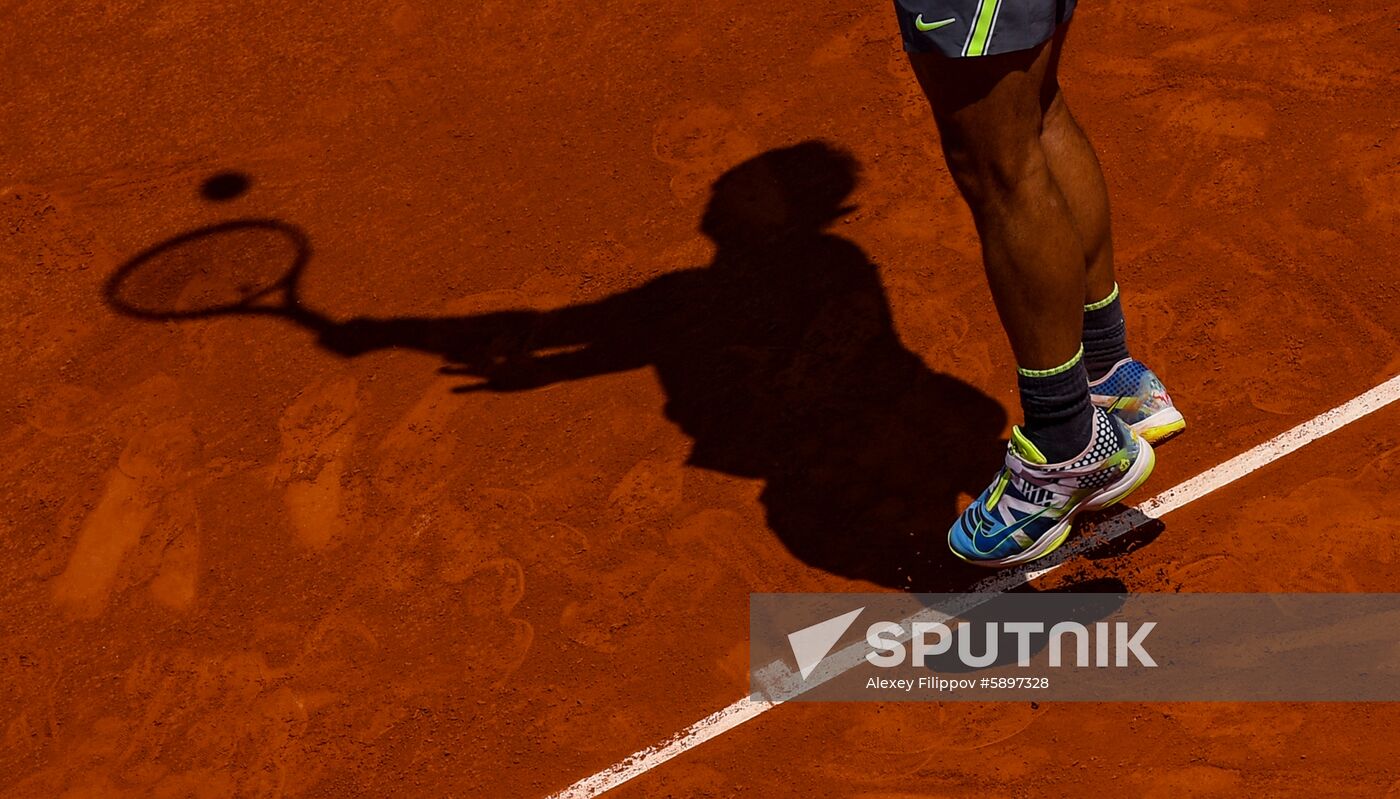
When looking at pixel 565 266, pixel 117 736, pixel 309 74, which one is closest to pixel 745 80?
pixel 565 266

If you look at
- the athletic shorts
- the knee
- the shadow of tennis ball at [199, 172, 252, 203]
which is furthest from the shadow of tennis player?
the athletic shorts

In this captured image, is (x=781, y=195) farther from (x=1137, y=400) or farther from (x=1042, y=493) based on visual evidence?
(x=1042, y=493)

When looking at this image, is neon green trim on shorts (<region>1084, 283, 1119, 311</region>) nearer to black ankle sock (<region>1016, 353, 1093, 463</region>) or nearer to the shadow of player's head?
black ankle sock (<region>1016, 353, 1093, 463</region>)

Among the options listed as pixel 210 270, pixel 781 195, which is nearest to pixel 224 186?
pixel 210 270

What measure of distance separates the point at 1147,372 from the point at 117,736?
12.7ft

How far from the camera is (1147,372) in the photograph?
4.86 metres

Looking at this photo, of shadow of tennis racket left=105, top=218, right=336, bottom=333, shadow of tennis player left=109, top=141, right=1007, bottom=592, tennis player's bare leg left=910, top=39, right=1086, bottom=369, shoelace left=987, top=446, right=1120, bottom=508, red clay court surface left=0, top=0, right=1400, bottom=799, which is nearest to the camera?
tennis player's bare leg left=910, top=39, right=1086, bottom=369

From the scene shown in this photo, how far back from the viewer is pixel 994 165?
397cm

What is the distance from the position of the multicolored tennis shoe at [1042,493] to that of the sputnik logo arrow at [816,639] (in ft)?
1.59

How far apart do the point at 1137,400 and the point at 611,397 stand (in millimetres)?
2065

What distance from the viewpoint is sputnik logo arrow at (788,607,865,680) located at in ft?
15.7

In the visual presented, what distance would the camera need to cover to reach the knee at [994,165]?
3941 millimetres

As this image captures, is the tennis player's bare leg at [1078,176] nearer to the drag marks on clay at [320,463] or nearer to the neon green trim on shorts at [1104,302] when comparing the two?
the neon green trim on shorts at [1104,302]

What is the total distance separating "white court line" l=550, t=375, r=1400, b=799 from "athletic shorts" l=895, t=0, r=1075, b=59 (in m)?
1.95
